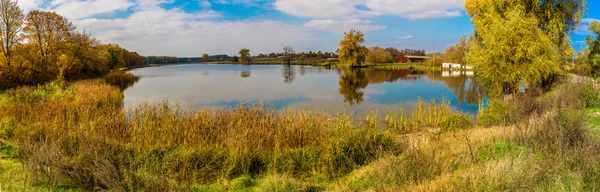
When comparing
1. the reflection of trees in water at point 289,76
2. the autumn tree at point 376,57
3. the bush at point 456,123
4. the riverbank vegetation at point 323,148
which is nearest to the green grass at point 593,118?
the riverbank vegetation at point 323,148

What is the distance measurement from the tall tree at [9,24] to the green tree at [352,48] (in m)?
54.6

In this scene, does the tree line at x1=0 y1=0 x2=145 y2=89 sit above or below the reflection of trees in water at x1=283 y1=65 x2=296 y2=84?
above

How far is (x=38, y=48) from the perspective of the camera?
23938mm

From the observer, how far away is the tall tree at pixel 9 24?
20.5 meters

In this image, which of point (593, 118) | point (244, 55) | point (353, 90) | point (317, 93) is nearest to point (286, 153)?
point (593, 118)

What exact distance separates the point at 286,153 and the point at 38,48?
24950mm

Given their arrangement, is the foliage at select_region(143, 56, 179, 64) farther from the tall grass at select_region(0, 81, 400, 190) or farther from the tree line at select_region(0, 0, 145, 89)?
the tall grass at select_region(0, 81, 400, 190)

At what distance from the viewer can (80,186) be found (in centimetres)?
526

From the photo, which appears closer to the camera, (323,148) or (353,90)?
(323,148)

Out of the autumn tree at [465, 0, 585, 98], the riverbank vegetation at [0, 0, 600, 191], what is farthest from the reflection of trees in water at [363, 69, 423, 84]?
the riverbank vegetation at [0, 0, 600, 191]

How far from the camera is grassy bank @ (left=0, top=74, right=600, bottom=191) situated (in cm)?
448

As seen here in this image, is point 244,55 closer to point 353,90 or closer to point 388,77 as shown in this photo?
point 388,77

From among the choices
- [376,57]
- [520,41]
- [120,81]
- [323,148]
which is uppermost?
[376,57]

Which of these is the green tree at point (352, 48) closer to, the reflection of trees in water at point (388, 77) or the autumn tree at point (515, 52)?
the reflection of trees in water at point (388, 77)
